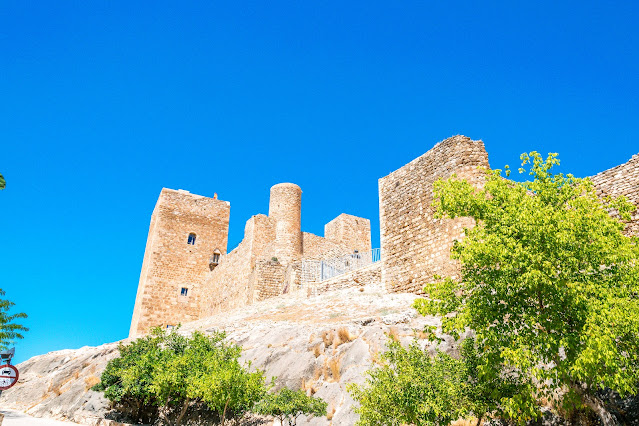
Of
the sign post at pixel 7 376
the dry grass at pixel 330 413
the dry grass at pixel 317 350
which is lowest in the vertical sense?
the dry grass at pixel 330 413

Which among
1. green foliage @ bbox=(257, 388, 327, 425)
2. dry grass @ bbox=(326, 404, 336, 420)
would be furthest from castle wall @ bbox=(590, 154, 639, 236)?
green foliage @ bbox=(257, 388, 327, 425)

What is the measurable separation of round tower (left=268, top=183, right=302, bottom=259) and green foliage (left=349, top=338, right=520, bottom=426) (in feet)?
79.7

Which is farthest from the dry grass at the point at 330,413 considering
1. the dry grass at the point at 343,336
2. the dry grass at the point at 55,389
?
the dry grass at the point at 55,389

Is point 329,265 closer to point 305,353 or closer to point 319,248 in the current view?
point 319,248

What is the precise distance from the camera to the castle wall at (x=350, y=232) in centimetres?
3647

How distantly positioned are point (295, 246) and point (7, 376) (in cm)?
2456

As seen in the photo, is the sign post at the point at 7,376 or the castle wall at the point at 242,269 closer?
the sign post at the point at 7,376

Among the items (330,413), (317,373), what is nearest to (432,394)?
(330,413)

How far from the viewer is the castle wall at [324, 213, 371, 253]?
120 feet

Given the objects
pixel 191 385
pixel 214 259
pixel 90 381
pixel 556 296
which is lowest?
pixel 191 385

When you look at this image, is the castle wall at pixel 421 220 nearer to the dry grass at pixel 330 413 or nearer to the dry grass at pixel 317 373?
the dry grass at pixel 317 373

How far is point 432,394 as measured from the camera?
22.9 ft

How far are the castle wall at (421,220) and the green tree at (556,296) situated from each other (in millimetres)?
7344

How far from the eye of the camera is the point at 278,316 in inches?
687
